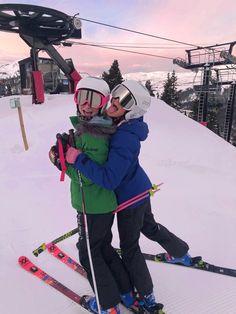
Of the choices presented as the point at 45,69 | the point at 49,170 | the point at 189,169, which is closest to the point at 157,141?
the point at 189,169

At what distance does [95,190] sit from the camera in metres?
2.17

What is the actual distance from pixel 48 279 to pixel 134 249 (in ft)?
3.73

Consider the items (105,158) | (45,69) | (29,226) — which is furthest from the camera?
(45,69)

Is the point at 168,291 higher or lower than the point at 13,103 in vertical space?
lower

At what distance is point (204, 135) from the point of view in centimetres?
985

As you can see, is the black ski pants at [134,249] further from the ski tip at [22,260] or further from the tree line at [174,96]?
the tree line at [174,96]

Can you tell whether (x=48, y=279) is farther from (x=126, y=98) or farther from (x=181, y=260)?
(x=126, y=98)

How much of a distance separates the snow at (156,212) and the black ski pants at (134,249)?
488mm

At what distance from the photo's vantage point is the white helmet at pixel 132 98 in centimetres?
217

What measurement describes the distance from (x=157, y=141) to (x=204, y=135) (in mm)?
2201

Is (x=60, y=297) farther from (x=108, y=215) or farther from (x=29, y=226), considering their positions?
(x=29, y=226)

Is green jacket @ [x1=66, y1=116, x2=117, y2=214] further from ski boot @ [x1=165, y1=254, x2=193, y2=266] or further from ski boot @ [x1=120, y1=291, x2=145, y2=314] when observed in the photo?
ski boot @ [x1=165, y1=254, x2=193, y2=266]

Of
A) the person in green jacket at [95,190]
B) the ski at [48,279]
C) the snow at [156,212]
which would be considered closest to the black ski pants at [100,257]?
the person in green jacket at [95,190]

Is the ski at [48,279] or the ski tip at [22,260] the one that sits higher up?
the ski tip at [22,260]
